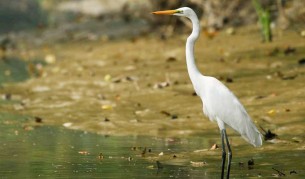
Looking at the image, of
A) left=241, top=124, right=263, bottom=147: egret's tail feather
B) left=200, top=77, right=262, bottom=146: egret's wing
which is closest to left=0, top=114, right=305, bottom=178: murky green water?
left=241, top=124, right=263, bottom=147: egret's tail feather

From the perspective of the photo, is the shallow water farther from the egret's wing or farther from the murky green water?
the egret's wing

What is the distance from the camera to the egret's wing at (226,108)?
8688 mm

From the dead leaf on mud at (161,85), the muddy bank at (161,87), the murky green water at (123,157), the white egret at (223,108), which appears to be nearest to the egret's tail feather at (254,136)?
the white egret at (223,108)

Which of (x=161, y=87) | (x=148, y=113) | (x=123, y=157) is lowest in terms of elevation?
(x=123, y=157)

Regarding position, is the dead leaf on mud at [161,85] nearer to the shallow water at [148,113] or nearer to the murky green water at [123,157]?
the shallow water at [148,113]

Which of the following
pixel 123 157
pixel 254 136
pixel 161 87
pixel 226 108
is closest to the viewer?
pixel 254 136

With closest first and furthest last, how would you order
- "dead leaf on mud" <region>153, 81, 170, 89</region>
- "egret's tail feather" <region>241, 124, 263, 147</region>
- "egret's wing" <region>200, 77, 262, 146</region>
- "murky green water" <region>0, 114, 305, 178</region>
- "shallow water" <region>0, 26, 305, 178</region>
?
"murky green water" <region>0, 114, 305, 178</region> → "egret's tail feather" <region>241, 124, 263, 147</region> → "egret's wing" <region>200, 77, 262, 146</region> → "shallow water" <region>0, 26, 305, 178</region> → "dead leaf on mud" <region>153, 81, 170, 89</region>

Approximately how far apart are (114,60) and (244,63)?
4.16 metres

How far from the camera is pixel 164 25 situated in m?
23.8

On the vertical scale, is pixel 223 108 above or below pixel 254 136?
above

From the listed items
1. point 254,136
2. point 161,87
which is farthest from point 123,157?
point 161,87

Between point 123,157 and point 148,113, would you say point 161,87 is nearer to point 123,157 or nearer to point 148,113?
point 148,113

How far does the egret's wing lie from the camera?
869 centimetres

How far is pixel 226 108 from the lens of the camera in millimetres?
8758
